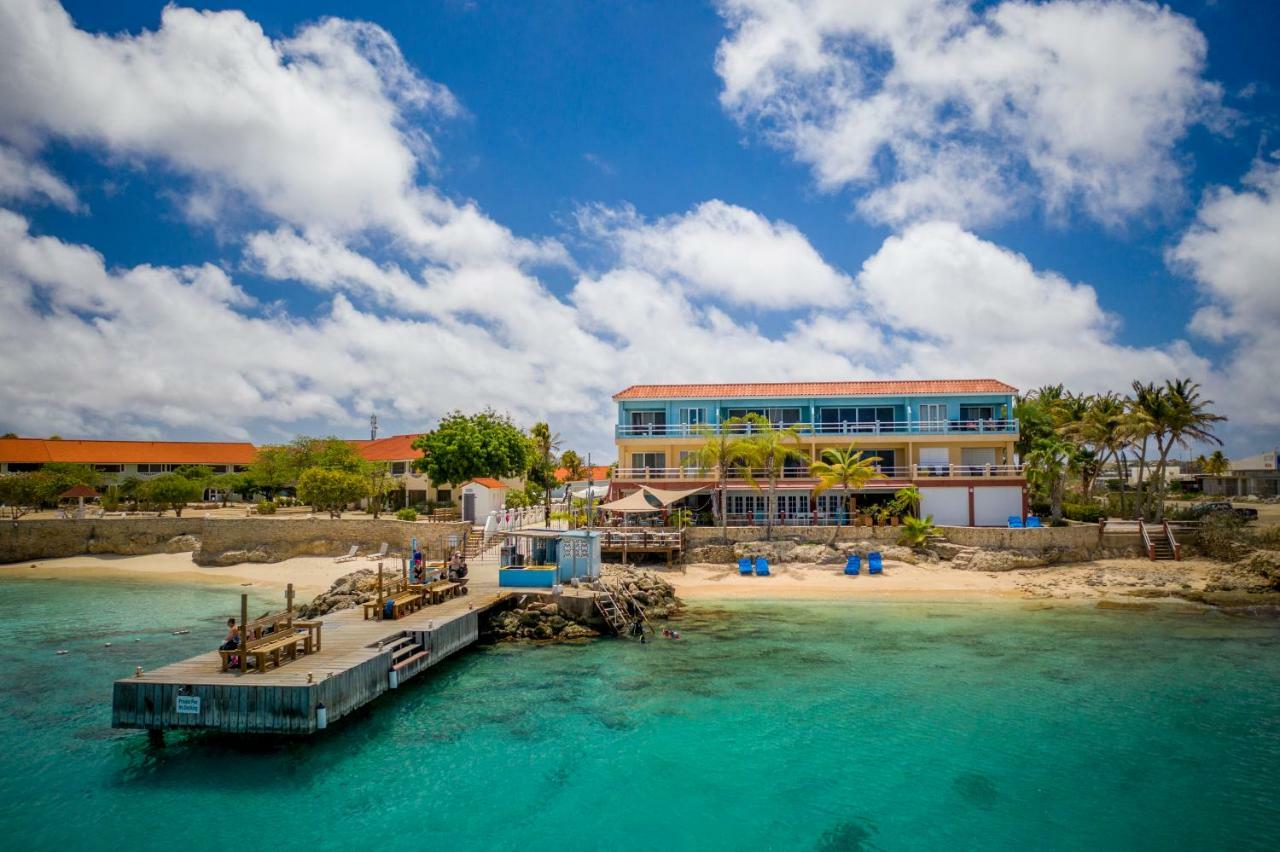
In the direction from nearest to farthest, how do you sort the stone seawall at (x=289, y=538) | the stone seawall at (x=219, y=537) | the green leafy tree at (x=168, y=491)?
1. the stone seawall at (x=219, y=537)
2. the stone seawall at (x=289, y=538)
3. the green leafy tree at (x=168, y=491)

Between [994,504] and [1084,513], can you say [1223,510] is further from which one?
[994,504]

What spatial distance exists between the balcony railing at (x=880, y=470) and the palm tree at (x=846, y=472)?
1.32 m

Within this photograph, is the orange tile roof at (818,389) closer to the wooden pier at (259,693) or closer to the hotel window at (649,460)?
the hotel window at (649,460)

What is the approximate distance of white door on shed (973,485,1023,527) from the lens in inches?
1684

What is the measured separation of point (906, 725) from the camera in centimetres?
1856

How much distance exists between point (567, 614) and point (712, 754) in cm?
1226

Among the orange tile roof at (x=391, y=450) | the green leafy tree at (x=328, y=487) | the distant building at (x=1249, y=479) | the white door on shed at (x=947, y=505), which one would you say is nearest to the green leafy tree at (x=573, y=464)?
the orange tile roof at (x=391, y=450)

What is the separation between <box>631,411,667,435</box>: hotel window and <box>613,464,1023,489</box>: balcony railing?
8.14 ft

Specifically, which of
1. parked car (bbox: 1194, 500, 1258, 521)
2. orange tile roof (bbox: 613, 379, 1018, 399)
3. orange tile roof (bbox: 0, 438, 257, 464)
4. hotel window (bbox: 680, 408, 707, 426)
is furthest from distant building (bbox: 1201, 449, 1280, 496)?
orange tile roof (bbox: 0, 438, 257, 464)

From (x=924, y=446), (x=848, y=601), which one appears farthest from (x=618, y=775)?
(x=924, y=446)

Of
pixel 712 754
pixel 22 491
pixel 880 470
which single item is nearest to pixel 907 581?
pixel 880 470

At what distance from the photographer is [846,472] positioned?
41156 mm

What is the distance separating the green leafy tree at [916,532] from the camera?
1535 inches

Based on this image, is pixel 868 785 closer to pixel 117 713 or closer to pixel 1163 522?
pixel 117 713
